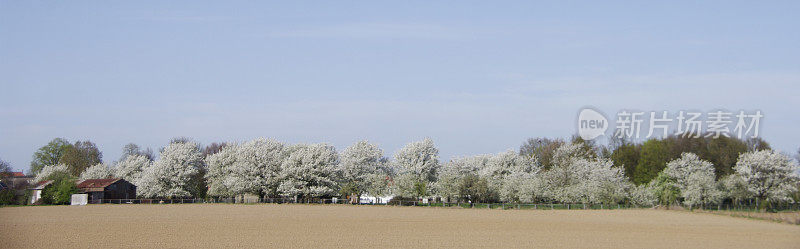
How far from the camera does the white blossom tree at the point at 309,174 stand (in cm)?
8169

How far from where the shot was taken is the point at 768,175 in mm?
69875

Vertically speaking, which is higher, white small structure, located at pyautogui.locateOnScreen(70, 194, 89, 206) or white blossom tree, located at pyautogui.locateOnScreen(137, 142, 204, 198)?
white blossom tree, located at pyautogui.locateOnScreen(137, 142, 204, 198)

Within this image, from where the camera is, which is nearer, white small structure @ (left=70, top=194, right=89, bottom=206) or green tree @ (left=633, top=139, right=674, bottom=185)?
white small structure @ (left=70, top=194, right=89, bottom=206)

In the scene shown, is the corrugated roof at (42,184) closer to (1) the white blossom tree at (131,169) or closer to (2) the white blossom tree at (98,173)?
(1) the white blossom tree at (131,169)

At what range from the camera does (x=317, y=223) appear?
138 feet

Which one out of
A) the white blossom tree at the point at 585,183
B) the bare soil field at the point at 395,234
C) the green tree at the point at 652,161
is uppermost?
the green tree at the point at 652,161

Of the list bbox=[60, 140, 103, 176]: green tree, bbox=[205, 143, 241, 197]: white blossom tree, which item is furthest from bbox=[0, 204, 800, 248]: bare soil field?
bbox=[60, 140, 103, 176]: green tree

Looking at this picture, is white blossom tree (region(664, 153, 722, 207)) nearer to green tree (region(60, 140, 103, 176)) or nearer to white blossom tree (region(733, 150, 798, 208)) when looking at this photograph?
white blossom tree (region(733, 150, 798, 208))

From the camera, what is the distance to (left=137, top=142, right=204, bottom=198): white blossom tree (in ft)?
283

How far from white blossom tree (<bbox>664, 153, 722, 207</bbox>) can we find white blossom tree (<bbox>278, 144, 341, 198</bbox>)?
38.8 metres

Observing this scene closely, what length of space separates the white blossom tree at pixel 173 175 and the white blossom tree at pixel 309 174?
14.0 meters

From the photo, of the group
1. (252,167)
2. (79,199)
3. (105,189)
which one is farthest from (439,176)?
(79,199)

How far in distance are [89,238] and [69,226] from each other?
9510 millimetres

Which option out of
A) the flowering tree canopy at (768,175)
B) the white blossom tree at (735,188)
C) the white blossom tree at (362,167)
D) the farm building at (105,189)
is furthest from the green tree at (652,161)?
the farm building at (105,189)
